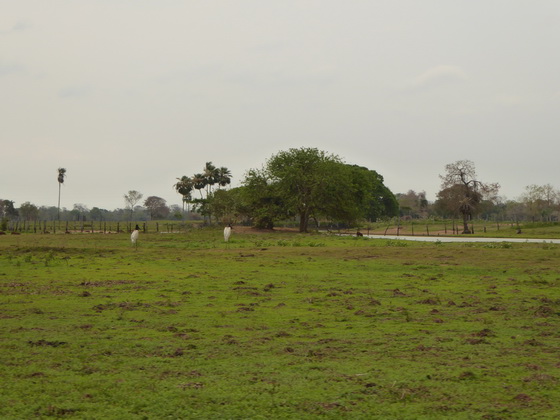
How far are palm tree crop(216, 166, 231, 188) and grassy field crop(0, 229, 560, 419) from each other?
281ft

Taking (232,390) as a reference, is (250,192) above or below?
above

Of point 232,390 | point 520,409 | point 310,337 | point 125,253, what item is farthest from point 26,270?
point 520,409

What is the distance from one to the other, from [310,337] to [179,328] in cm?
283

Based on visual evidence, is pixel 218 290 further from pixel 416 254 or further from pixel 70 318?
pixel 416 254

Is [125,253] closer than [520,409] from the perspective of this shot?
No

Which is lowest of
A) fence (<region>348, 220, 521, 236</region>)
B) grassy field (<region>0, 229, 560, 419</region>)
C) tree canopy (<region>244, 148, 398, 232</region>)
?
grassy field (<region>0, 229, 560, 419</region>)

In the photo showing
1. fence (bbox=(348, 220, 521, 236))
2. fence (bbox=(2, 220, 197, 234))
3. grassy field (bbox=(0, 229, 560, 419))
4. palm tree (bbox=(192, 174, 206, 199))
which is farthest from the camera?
palm tree (bbox=(192, 174, 206, 199))

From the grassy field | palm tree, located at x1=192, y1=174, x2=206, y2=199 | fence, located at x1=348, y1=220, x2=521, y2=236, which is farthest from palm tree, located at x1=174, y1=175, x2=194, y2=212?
the grassy field

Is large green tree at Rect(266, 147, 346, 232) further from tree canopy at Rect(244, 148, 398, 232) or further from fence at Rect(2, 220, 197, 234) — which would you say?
fence at Rect(2, 220, 197, 234)

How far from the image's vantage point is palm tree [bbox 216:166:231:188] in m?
107

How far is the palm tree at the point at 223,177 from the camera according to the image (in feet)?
350

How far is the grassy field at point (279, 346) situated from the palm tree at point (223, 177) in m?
85.7

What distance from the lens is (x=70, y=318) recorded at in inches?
507

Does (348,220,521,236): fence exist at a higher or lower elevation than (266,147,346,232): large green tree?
lower
